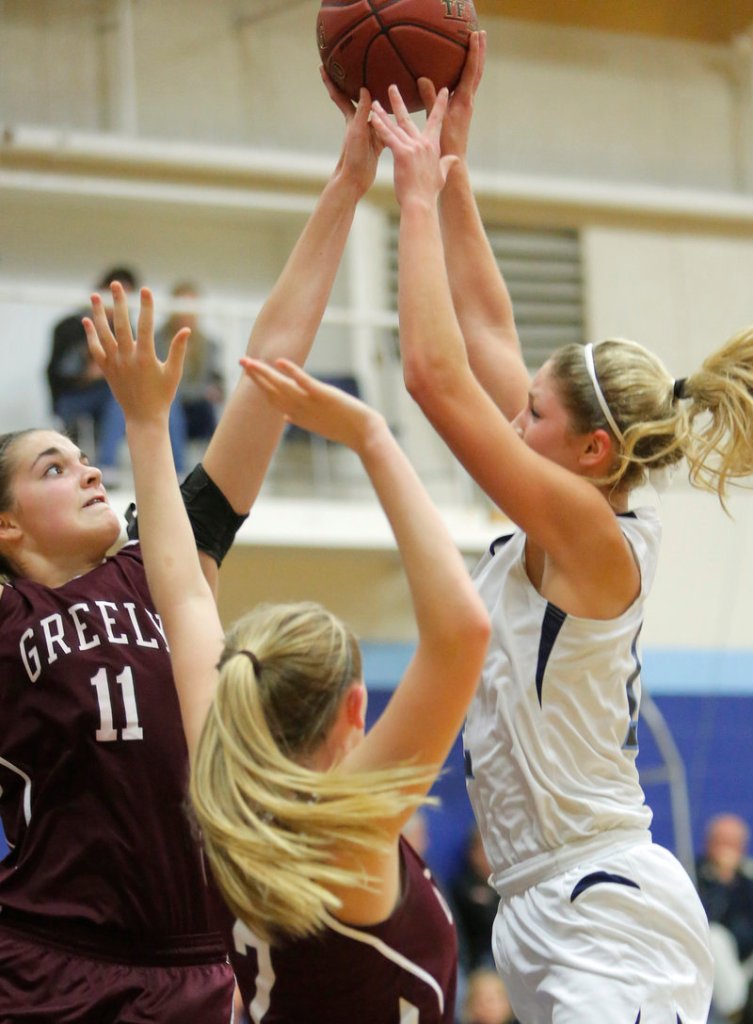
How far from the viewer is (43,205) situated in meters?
9.88

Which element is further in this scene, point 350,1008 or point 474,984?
point 474,984

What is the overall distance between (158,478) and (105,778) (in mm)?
677

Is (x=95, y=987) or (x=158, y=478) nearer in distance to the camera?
Result: (x=158, y=478)

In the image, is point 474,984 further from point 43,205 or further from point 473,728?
point 43,205

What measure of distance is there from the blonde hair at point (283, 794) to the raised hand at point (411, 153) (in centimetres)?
102

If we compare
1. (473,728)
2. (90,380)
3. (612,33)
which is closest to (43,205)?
(90,380)

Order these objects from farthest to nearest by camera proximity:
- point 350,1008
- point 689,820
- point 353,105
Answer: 1. point 689,820
2. point 353,105
3. point 350,1008

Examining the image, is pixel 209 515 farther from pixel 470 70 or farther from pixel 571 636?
pixel 470 70

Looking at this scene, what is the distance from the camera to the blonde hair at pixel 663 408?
2861 millimetres

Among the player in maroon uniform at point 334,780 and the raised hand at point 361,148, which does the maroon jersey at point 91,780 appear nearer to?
the player in maroon uniform at point 334,780

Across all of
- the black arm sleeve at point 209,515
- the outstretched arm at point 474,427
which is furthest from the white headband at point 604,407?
the black arm sleeve at point 209,515

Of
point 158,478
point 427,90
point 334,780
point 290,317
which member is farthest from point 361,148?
point 334,780

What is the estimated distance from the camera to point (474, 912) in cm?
834

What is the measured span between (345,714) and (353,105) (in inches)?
66.0
